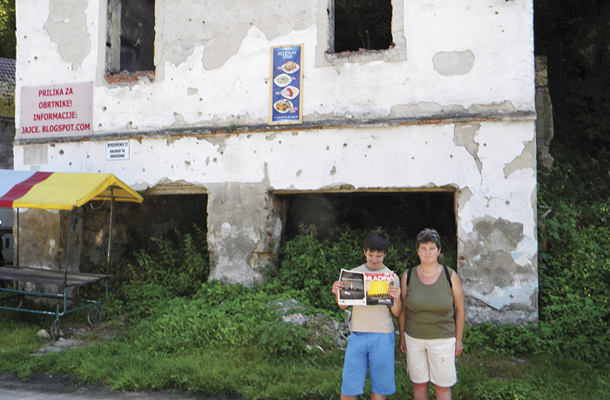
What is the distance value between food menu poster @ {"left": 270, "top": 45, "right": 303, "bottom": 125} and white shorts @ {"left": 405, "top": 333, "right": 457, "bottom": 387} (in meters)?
3.87

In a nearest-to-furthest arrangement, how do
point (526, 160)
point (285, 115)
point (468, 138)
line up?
Answer: 1. point (526, 160)
2. point (468, 138)
3. point (285, 115)

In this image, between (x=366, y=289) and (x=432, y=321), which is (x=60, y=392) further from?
(x=432, y=321)

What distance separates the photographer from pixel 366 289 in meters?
3.07

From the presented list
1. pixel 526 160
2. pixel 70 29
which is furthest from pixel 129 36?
pixel 526 160

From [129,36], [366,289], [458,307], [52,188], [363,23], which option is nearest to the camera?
[366,289]

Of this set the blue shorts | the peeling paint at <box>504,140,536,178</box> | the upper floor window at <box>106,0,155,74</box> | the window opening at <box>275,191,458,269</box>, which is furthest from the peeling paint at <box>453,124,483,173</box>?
the upper floor window at <box>106,0,155,74</box>

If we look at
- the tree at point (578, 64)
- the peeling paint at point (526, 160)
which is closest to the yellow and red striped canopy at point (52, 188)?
the peeling paint at point (526, 160)

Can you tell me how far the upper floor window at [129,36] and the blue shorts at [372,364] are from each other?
6.17 metres

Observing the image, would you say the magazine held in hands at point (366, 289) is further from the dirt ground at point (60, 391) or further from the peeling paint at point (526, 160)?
the peeling paint at point (526, 160)

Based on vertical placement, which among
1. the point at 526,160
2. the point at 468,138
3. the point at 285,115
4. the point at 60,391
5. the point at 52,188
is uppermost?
the point at 285,115

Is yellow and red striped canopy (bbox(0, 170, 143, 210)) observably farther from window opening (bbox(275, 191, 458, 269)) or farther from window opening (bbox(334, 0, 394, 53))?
window opening (bbox(334, 0, 394, 53))

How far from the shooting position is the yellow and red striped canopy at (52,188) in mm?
5629

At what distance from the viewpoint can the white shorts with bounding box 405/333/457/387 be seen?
122 inches

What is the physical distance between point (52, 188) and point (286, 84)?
3.40m
